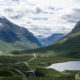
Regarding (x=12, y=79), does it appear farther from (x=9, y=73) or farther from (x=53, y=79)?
(x=9, y=73)

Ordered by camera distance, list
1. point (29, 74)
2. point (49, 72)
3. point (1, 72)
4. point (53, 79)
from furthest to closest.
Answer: point (49, 72)
point (29, 74)
point (1, 72)
point (53, 79)

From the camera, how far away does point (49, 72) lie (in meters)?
190

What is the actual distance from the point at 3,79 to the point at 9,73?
52601mm

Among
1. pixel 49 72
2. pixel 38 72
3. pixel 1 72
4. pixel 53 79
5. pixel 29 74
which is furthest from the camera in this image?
pixel 49 72

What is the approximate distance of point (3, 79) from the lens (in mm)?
88875

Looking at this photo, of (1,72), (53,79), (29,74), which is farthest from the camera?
(29,74)

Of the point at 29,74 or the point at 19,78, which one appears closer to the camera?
the point at 19,78

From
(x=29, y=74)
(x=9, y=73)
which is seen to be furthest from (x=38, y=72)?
(x=9, y=73)

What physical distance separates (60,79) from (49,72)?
101 metres

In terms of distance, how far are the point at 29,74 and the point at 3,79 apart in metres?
71.7

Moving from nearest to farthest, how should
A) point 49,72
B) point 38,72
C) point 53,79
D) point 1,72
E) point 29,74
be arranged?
point 53,79 → point 1,72 → point 29,74 → point 38,72 → point 49,72

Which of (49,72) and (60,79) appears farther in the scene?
(49,72)

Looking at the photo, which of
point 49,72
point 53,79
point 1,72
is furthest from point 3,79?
point 49,72

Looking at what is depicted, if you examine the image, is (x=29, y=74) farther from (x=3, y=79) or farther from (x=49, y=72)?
(x=3, y=79)
